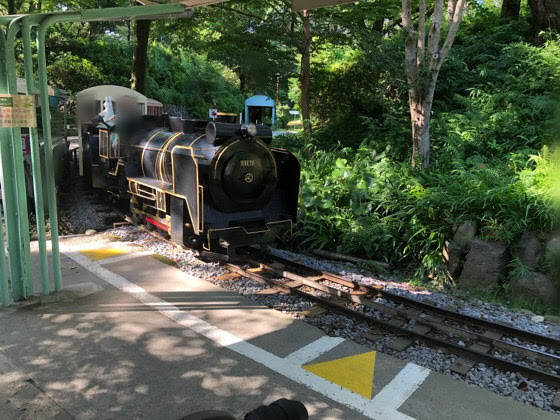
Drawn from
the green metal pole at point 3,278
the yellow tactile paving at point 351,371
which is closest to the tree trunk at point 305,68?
the green metal pole at point 3,278

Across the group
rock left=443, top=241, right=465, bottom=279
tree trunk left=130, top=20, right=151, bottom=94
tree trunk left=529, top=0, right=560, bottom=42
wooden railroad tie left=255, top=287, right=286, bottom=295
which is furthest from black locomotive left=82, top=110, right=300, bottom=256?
tree trunk left=529, top=0, right=560, bottom=42

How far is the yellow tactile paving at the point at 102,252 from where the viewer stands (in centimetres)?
711

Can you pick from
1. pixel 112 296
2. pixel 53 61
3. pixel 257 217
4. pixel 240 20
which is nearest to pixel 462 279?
pixel 257 217

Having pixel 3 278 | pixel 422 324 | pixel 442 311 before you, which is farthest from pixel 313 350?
pixel 3 278

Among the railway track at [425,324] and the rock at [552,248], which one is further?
the rock at [552,248]

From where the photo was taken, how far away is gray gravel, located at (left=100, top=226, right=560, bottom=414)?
162 inches

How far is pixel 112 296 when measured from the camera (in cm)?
564

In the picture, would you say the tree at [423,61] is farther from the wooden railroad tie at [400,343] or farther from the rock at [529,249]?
the wooden railroad tie at [400,343]

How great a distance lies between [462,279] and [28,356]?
18.4ft

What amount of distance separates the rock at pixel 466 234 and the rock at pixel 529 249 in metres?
0.63

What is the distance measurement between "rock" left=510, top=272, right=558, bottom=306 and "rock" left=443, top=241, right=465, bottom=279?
0.83 meters

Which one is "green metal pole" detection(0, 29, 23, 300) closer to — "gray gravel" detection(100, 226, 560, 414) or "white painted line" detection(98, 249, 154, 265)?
"white painted line" detection(98, 249, 154, 265)

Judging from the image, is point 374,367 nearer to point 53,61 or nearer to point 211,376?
point 211,376

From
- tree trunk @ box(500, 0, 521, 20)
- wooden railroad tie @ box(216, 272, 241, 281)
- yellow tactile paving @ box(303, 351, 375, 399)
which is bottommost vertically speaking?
yellow tactile paving @ box(303, 351, 375, 399)
